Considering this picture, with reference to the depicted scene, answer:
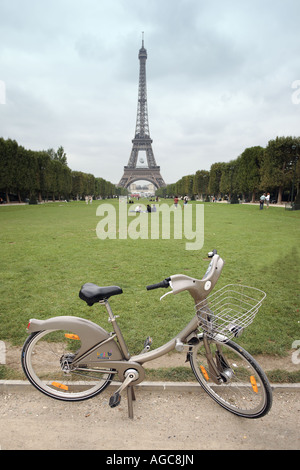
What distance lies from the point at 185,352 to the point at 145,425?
Answer: 31.2 inches

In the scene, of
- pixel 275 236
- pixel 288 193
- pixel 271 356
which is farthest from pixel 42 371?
pixel 288 193

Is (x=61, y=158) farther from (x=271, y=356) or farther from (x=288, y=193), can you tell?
(x=271, y=356)

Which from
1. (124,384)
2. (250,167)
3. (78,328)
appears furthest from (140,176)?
(124,384)

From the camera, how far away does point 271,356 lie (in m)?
4.03

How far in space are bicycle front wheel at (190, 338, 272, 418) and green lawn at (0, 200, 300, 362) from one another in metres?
1.03

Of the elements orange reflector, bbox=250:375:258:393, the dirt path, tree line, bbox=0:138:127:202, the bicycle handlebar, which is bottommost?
the dirt path

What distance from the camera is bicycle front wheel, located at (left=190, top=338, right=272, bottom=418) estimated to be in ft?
9.45

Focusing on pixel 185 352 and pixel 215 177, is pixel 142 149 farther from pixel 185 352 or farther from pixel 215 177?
pixel 185 352

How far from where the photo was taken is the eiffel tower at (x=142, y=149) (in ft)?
402

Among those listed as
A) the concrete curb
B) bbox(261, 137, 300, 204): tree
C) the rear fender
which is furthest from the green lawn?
bbox(261, 137, 300, 204): tree

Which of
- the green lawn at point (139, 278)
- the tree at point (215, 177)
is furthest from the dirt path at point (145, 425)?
the tree at point (215, 177)

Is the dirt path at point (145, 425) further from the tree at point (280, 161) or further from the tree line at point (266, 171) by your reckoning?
the tree at point (280, 161)

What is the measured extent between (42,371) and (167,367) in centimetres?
159

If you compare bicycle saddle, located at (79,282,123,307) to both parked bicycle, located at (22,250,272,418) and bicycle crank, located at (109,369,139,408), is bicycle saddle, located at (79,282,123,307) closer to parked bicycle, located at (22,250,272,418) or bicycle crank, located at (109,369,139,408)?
parked bicycle, located at (22,250,272,418)
